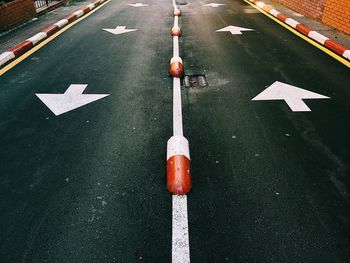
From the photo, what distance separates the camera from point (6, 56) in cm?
706

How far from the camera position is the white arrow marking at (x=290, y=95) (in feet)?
15.9

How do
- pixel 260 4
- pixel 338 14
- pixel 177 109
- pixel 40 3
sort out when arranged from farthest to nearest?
pixel 260 4 → pixel 40 3 → pixel 338 14 → pixel 177 109

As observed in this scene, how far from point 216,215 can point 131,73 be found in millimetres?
4186

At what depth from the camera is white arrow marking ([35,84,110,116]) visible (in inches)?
194

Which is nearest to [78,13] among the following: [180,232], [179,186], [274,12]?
[274,12]

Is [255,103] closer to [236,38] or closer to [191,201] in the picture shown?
[191,201]

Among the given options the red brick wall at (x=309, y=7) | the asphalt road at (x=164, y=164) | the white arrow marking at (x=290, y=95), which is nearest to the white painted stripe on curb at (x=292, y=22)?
the red brick wall at (x=309, y=7)

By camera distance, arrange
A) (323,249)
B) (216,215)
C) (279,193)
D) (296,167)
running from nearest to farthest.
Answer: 1. (323,249)
2. (216,215)
3. (279,193)
4. (296,167)

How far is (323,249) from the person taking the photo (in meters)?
2.56

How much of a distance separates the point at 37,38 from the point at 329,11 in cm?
850

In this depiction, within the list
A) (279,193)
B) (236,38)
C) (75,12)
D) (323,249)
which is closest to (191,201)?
(279,193)

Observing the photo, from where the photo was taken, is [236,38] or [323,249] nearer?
[323,249]

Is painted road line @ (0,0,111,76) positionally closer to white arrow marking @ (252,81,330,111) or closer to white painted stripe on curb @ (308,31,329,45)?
white arrow marking @ (252,81,330,111)

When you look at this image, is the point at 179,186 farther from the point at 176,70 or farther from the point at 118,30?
the point at 118,30
